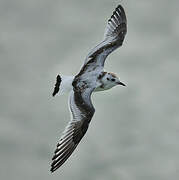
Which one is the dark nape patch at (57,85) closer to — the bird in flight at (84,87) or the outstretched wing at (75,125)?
the bird in flight at (84,87)

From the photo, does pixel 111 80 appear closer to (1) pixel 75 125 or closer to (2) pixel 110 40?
(2) pixel 110 40

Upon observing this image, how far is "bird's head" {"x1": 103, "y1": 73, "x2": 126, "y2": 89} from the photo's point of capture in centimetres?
1752

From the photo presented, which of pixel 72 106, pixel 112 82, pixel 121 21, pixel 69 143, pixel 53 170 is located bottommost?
pixel 53 170

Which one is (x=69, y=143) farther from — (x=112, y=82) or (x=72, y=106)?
(x=112, y=82)

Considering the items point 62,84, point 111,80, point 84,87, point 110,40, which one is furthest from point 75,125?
point 110,40

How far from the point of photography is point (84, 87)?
16.8m

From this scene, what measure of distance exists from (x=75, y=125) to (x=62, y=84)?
1.61 metres

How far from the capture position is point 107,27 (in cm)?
1992

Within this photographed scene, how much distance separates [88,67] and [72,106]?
1.87 metres

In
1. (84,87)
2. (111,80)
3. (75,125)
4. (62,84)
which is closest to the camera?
(75,125)

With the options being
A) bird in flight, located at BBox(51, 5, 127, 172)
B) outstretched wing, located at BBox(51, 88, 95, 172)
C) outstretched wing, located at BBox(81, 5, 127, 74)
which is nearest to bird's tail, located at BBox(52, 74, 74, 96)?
bird in flight, located at BBox(51, 5, 127, 172)

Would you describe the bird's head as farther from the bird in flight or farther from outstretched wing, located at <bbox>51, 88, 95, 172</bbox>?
outstretched wing, located at <bbox>51, 88, 95, 172</bbox>

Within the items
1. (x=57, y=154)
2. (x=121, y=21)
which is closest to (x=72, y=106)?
(x=57, y=154)

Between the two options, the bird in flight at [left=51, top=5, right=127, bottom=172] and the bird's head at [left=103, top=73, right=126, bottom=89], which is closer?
the bird in flight at [left=51, top=5, right=127, bottom=172]
